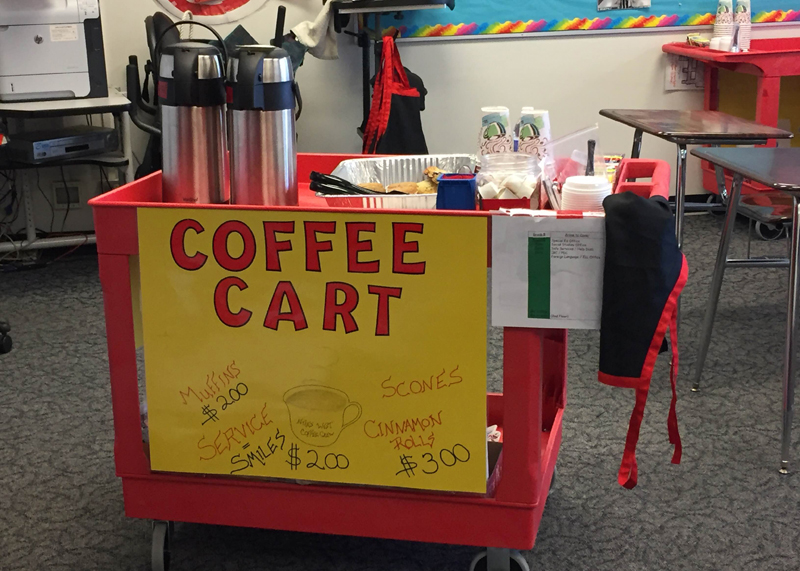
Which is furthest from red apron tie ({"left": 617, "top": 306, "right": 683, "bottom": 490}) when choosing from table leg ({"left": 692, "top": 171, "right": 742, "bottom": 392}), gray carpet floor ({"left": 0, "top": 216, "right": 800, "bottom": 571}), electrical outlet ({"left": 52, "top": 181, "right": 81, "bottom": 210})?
electrical outlet ({"left": 52, "top": 181, "right": 81, "bottom": 210})

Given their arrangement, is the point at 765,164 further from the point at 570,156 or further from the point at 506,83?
the point at 506,83

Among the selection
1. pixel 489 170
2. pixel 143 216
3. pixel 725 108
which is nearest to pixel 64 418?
pixel 143 216

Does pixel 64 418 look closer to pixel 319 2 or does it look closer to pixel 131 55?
pixel 131 55

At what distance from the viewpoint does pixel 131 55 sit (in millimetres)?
3512

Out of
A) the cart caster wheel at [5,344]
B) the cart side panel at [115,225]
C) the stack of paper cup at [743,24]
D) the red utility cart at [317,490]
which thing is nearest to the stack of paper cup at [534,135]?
the red utility cart at [317,490]

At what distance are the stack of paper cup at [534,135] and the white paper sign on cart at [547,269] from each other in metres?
0.30

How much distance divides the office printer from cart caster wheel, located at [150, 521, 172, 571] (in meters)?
2.16

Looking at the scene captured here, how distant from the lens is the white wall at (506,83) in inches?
148

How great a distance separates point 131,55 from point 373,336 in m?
2.71

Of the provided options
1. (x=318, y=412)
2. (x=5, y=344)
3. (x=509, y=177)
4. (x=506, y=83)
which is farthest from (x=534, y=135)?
(x=506, y=83)

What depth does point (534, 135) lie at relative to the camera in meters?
1.44

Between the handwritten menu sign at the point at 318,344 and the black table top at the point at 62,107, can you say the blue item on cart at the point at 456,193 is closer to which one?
the handwritten menu sign at the point at 318,344

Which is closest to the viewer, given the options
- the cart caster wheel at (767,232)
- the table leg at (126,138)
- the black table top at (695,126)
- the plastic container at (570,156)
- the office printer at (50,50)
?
the plastic container at (570,156)

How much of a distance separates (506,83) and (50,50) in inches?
74.5
